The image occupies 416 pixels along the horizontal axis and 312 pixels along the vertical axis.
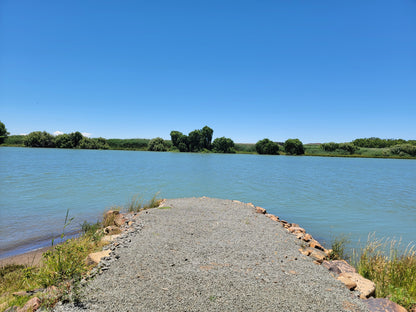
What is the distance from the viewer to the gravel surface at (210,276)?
3770 millimetres

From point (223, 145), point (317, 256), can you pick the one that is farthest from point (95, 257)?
point (223, 145)

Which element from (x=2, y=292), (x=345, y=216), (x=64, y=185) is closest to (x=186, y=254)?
(x=2, y=292)

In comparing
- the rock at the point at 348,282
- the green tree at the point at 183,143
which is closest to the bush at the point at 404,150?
the green tree at the point at 183,143

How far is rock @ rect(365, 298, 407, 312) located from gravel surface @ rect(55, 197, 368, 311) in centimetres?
18

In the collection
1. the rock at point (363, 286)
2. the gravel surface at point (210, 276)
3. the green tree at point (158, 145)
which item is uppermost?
the green tree at point (158, 145)

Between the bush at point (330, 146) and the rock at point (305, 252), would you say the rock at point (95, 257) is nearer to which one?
the rock at point (305, 252)

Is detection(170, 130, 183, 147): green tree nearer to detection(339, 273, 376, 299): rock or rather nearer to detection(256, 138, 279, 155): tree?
detection(256, 138, 279, 155): tree

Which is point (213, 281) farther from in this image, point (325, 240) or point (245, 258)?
point (325, 240)

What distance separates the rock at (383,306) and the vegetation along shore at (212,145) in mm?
107495

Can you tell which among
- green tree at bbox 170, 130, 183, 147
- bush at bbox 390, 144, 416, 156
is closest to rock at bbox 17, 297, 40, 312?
green tree at bbox 170, 130, 183, 147

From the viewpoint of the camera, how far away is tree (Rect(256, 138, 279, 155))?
10825cm

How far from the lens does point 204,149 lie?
122 metres

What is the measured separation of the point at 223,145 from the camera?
121m

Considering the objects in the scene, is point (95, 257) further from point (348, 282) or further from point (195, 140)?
point (195, 140)
